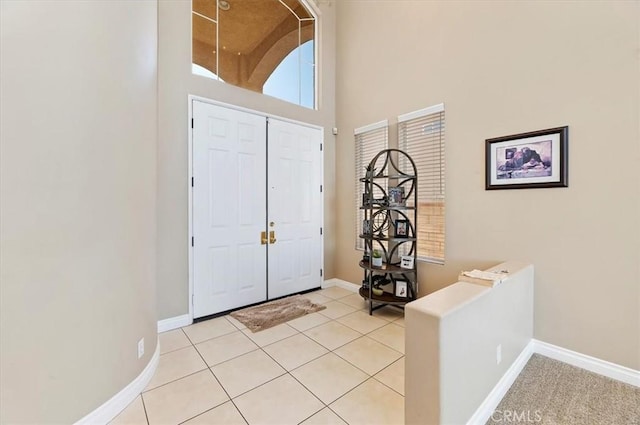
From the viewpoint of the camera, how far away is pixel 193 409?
1752mm

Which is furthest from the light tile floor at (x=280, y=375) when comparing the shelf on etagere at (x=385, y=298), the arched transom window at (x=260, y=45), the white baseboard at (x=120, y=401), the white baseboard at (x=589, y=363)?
the arched transom window at (x=260, y=45)

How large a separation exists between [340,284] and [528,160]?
298 cm

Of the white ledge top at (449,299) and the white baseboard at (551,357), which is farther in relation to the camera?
the white baseboard at (551,357)

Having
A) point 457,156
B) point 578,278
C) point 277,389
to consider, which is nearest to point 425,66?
point 457,156

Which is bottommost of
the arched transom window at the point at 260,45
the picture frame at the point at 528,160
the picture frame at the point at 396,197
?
the picture frame at the point at 396,197

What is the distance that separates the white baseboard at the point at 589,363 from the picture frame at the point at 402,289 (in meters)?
1.24

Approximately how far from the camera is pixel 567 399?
5.95ft

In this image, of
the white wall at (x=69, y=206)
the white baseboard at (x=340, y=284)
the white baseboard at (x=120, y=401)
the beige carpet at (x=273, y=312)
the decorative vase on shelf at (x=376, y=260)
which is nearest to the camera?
the white wall at (x=69, y=206)

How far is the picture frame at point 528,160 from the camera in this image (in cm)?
223

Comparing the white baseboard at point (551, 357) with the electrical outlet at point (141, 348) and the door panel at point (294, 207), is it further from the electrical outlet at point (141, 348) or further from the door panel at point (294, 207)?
the door panel at point (294, 207)

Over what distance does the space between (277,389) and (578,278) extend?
101 inches

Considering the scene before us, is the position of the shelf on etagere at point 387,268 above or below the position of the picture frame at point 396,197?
below

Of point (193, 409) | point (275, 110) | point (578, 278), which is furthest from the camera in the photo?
point (275, 110)

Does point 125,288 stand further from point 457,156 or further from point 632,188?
point 632,188
